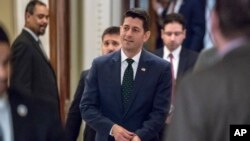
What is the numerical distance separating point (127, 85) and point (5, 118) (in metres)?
1.47

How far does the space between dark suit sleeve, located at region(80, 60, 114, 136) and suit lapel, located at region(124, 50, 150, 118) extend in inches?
5.3

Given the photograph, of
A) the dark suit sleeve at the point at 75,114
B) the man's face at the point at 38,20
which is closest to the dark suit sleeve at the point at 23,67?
the man's face at the point at 38,20

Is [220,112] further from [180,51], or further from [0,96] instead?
[180,51]

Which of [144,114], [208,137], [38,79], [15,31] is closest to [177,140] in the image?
[208,137]

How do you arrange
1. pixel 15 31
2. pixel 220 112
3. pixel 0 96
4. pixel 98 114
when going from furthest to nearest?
1. pixel 15 31
2. pixel 98 114
3. pixel 0 96
4. pixel 220 112

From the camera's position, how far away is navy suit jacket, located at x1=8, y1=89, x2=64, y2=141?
1913mm

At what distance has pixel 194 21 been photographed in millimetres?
5539

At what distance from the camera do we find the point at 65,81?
18.1 ft

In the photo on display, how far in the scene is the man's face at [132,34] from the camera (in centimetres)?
338

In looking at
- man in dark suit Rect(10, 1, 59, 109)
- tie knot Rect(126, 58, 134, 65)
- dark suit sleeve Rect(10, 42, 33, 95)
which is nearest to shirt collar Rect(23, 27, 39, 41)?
man in dark suit Rect(10, 1, 59, 109)

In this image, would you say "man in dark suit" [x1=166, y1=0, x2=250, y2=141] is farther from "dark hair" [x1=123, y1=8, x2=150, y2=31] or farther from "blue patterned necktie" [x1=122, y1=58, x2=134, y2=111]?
"dark hair" [x1=123, y1=8, x2=150, y2=31]

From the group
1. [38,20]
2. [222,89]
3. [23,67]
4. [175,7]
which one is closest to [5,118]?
[222,89]

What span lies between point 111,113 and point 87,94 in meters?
0.18

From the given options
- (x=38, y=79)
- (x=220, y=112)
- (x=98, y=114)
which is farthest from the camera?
(x=38, y=79)
